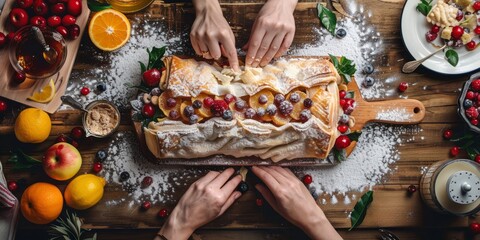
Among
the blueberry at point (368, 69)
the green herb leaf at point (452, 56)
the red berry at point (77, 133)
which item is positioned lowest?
the red berry at point (77, 133)

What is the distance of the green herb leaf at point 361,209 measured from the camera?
288 cm

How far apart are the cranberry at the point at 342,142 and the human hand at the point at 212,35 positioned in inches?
26.1

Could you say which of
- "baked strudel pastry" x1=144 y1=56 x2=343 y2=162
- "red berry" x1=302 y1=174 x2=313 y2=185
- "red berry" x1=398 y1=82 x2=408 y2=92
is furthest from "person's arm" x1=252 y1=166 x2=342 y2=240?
"red berry" x1=398 y1=82 x2=408 y2=92

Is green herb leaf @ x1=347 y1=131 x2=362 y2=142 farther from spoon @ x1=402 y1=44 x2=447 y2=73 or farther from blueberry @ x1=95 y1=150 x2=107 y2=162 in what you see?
blueberry @ x1=95 y1=150 x2=107 y2=162

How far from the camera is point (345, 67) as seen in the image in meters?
2.79

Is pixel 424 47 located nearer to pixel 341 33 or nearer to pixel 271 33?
pixel 341 33

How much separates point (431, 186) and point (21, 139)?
88.9 inches

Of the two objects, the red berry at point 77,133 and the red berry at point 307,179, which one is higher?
the red berry at point 77,133

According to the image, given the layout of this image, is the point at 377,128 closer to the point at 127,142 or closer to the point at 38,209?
the point at 127,142

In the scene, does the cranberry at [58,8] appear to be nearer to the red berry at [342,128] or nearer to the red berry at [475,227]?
the red berry at [342,128]

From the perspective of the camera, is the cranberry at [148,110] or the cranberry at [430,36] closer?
the cranberry at [148,110]

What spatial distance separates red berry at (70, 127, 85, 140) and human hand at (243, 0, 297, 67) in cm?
101

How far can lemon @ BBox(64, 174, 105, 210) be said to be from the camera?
2.71 meters

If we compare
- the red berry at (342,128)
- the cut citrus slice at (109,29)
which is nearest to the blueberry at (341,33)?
the red berry at (342,128)
